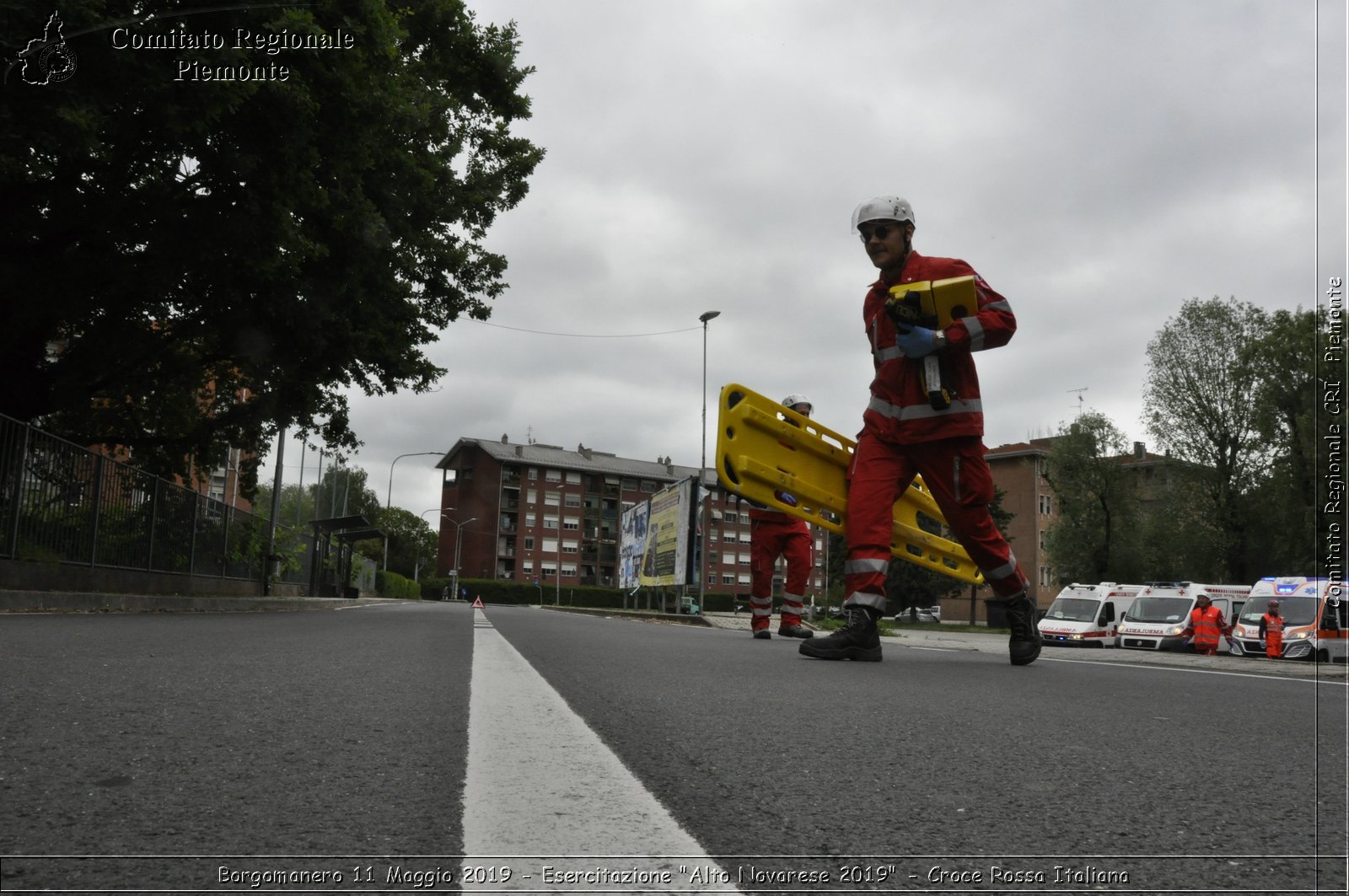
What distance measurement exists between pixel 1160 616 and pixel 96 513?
26.2 m

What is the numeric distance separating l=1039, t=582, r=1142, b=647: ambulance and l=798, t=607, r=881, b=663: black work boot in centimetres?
2754

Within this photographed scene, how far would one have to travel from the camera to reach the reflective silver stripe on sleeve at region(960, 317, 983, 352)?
5621 mm

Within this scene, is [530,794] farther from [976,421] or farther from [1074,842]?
[976,421]

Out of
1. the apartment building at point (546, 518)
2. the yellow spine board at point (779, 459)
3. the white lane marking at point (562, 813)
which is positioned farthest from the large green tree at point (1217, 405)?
the apartment building at point (546, 518)

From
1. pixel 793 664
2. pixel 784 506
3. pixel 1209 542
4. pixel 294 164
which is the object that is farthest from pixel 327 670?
pixel 1209 542

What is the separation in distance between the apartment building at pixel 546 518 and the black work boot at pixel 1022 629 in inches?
3587

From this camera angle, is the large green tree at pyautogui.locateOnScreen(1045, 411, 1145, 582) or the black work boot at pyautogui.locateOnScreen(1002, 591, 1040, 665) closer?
the black work boot at pyautogui.locateOnScreen(1002, 591, 1040, 665)

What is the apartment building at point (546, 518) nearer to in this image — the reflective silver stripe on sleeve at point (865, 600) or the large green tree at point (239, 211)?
the large green tree at point (239, 211)

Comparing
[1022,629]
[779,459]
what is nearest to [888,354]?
[779,459]

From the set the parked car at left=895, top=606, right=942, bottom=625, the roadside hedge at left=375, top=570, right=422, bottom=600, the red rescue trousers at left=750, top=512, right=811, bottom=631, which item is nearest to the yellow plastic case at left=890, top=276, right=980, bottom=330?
the red rescue trousers at left=750, top=512, right=811, bottom=631

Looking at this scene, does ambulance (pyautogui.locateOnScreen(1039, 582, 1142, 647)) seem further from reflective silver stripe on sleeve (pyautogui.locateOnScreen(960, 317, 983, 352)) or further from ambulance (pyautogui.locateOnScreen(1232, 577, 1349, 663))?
reflective silver stripe on sleeve (pyautogui.locateOnScreen(960, 317, 983, 352))

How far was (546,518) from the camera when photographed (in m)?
103

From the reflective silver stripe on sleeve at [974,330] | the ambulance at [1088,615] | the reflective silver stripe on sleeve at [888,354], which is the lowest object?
the ambulance at [1088,615]

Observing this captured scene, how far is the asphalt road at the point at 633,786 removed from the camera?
4.42 ft
